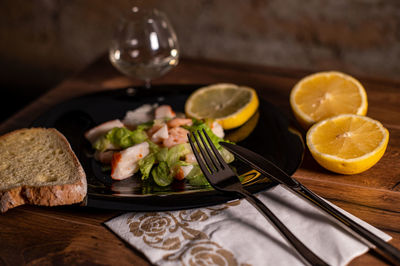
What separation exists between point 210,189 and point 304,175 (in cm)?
34

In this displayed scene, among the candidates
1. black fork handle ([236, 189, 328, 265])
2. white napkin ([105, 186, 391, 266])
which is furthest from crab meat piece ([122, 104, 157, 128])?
black fork handle ([236, 189, 328, 265])

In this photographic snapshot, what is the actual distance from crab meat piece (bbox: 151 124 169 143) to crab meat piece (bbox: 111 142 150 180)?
75mm

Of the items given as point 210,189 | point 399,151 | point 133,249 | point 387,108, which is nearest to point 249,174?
point 210,189

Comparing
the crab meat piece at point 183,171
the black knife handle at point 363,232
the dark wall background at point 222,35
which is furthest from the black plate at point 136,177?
the dark wall background at point 222,35

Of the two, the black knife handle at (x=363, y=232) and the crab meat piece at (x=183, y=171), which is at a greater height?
the crab meat piece at (x=183, y=171)

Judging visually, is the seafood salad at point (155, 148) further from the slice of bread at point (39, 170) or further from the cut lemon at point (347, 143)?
the cut lemon at point (347, 143)

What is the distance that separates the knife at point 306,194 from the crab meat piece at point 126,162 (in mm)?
265

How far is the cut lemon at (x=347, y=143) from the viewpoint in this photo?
1.24m

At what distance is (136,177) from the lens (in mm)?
1265

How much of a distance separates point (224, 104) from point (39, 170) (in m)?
0.74

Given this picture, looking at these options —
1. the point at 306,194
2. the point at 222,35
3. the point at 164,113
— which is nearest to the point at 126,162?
the point at 164,113

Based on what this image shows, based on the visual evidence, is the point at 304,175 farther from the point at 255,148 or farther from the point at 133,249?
the point at 133,249

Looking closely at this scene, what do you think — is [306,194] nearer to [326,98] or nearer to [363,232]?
[363,232]

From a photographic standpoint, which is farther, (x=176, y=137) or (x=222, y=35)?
(x=222, y=35)
